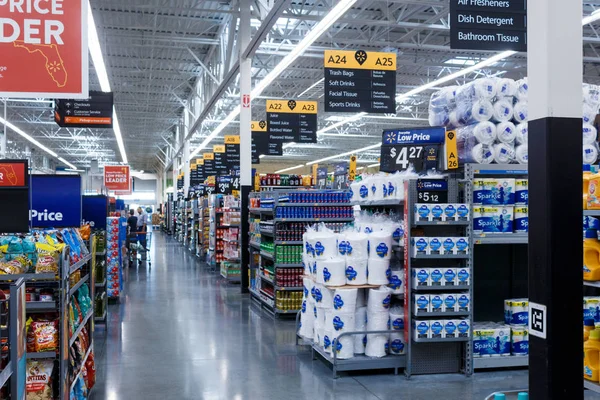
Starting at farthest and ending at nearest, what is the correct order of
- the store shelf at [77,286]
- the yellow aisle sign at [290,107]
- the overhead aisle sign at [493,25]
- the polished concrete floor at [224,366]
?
the yellow aisle sign at [290,107] < the overhead aisle sign at [493,25] < the polished concrete floor at [224,366] < the store shelf at [77,286]

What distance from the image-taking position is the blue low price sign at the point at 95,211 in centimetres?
825

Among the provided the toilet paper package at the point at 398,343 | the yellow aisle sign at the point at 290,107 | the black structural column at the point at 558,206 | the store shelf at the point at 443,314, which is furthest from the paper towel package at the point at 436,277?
the yellow aisle sign at the point at 290,107

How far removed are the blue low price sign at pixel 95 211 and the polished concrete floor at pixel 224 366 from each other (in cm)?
151

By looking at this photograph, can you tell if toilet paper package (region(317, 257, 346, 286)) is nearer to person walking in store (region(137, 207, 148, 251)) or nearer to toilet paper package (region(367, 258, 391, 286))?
toilet paper package (region(367, 258, 391, 286))

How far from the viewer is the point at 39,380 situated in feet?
12.8

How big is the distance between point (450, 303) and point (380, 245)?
91cm

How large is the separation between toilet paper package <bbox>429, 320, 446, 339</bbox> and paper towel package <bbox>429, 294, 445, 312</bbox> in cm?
12

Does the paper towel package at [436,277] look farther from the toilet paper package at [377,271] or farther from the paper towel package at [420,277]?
the toilet paper package at [377,271]

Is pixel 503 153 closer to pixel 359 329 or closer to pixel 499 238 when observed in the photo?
pixel 499 238

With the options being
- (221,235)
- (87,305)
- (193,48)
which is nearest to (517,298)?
(87,305)

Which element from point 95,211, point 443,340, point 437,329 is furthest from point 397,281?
point 95,211

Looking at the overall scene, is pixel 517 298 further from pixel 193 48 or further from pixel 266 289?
pixel 193 48

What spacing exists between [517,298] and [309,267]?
228 cm

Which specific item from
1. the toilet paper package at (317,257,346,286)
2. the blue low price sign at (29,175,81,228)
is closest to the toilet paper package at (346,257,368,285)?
the toilet paper package at (317,257,346,286)
